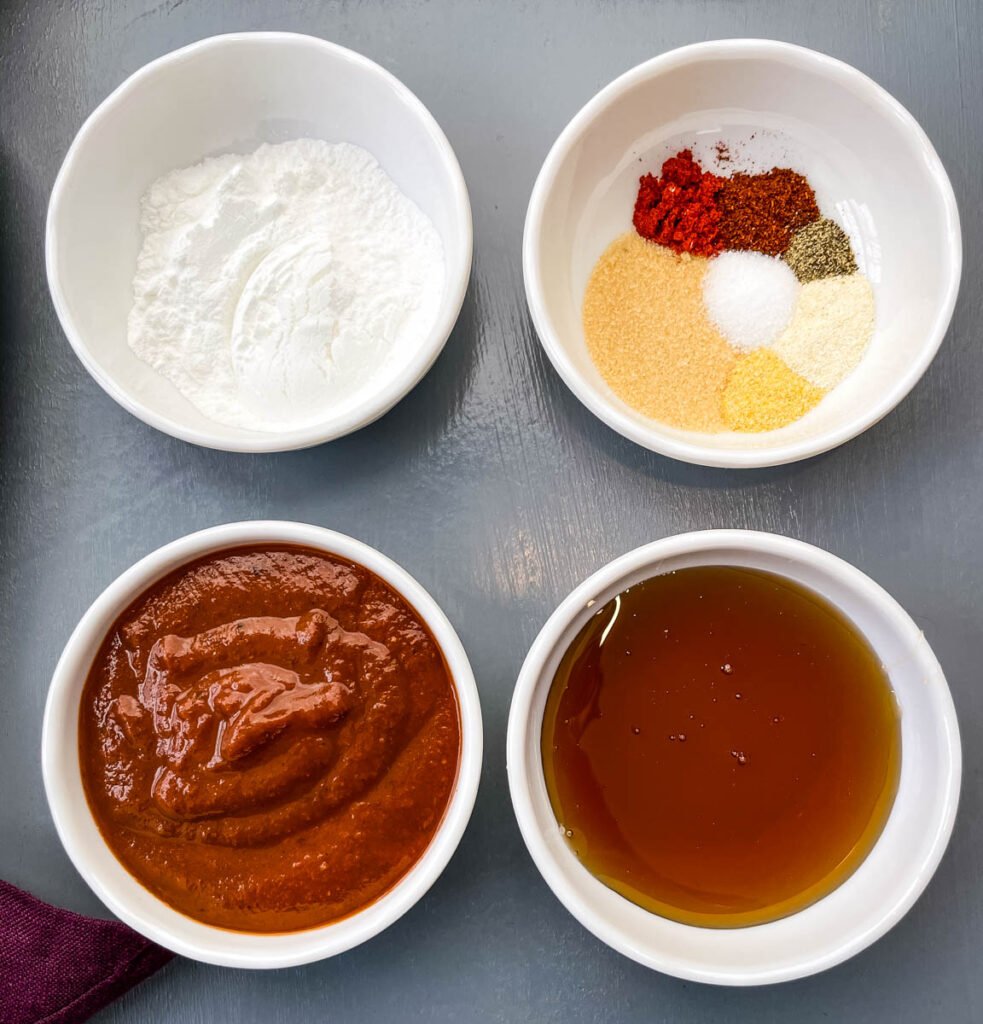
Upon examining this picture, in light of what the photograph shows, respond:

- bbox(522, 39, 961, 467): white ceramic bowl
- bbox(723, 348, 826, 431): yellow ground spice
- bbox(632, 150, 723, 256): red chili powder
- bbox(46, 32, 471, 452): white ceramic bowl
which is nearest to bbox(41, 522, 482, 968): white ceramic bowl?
bbox(46, 32, 471, 452): white ceramic bowl

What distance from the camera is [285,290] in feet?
5.11

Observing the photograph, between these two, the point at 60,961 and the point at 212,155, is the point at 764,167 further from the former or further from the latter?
the point at 60,961

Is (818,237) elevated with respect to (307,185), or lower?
elevated

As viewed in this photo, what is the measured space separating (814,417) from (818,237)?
31 cm

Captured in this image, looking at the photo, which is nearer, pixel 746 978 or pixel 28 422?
pixel 746 978

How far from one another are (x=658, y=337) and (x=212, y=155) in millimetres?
815

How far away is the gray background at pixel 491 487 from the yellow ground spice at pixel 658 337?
0.09 meters

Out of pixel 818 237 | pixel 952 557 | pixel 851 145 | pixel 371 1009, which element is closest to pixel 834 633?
pixel 952 557

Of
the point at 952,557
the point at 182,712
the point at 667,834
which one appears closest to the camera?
the point at 182,712

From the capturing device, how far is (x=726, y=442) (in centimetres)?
158

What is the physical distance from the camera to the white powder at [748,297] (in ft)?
5.27

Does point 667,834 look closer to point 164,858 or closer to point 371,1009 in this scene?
point 371,1009

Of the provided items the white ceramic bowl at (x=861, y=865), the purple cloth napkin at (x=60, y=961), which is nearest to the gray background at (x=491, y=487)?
the purple cloth napkin at (x=60, y=961)

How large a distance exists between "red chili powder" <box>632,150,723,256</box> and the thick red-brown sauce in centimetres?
76
